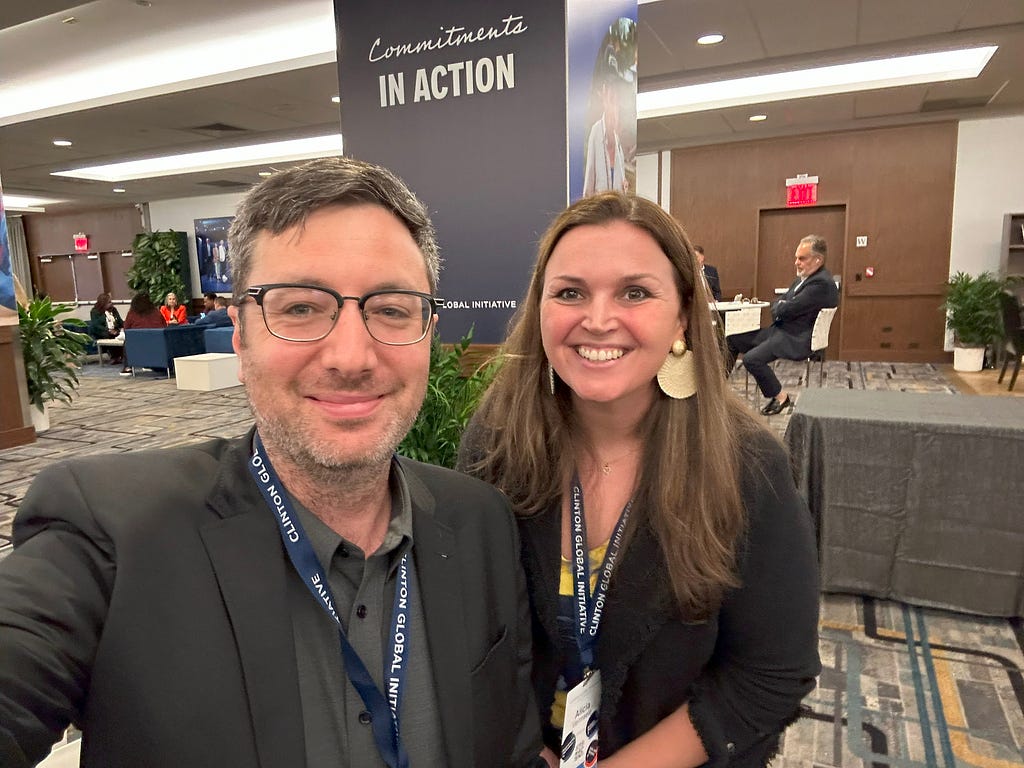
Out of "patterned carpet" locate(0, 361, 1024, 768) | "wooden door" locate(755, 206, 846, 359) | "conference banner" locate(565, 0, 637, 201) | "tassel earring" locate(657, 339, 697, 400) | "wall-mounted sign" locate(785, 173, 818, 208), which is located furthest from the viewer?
"wooden door" locate(755, 206, 846, 359)

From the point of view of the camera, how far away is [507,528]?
1.12 m

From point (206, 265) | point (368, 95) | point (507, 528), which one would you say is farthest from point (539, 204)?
point (206, 265)

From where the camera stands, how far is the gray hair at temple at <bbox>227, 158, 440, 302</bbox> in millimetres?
888

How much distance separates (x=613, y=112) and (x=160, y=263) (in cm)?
1441

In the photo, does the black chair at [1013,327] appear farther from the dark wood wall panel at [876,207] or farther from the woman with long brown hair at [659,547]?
the woman with long brown hair at [659,547]

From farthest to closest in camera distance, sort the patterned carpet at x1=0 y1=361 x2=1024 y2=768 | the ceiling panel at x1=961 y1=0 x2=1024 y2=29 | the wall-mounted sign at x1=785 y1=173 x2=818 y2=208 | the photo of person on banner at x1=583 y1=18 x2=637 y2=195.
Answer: the wall-mounted sign at x1=785 y1=173 x2=818 y2=208 → the ceiling panel at x1=961 y1=0 x2=1024 y2=29 → the photo of person on banner at x1=583 y1=18 x2=637 y2=195 → the patterned carpet at x1=0 y1=361 x2=1024 y2=768

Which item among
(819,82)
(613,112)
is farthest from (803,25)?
(613,112)

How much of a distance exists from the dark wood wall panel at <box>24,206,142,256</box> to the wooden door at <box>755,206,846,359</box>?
46.0 feet

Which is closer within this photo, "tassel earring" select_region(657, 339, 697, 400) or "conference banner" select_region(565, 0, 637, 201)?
"tassel earring" select_region(657, 339, 697, 400)

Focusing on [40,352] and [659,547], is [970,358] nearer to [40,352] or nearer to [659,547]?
[659,547]

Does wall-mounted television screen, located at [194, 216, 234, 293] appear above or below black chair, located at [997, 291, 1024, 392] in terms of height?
above

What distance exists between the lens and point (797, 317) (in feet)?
20.4

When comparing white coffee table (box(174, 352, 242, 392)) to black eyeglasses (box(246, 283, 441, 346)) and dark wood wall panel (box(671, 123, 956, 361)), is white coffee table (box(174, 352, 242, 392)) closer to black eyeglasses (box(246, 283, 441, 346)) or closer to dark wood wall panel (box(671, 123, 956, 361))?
dark wood wall panel (box(671, 123, 956, 361))

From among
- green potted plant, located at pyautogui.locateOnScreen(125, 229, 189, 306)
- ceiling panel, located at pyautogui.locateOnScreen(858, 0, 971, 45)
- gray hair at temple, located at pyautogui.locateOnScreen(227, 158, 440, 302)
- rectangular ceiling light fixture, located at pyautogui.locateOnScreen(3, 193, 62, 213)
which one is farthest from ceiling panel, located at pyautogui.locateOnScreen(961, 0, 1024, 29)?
rectangular ceiling light fixture, located at pyautogui.locateOnScreen(3, 193, 62, 213)
